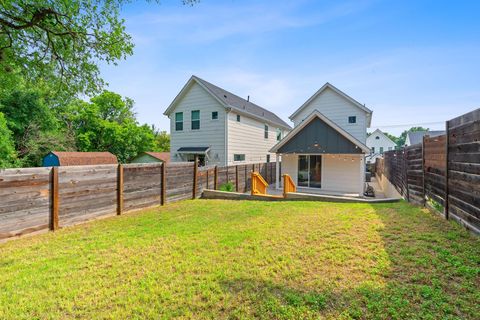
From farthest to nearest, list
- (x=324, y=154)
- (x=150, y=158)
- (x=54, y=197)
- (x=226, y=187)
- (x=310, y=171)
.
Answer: (x=150, y=158) < (x=310, y=171) < (x=324, y=154) < (x=226, y=187) < (x=54, y=197)

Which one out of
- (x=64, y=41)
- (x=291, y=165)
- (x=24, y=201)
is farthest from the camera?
(x=291, y=165)

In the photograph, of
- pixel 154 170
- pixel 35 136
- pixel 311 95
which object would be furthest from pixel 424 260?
pixel 35 136

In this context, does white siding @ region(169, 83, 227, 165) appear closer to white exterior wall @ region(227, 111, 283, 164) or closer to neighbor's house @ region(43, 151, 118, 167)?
white exterior wall @ region(227, 111, 283, 164)

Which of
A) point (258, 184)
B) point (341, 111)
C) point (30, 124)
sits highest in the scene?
point (341, 111)

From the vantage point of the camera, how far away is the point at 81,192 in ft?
21.7

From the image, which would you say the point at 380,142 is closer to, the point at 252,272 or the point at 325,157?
the point at 325,157

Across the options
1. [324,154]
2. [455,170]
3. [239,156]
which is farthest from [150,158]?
[455,170]

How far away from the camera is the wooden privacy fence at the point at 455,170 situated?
3641mm

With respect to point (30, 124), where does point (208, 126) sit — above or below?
below

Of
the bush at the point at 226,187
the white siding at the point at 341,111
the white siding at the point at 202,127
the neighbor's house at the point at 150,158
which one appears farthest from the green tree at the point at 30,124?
the white siding at the point at 341,111

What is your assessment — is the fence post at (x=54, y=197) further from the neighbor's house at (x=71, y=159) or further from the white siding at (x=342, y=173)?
the neighbor's house at (x=71, y=159)

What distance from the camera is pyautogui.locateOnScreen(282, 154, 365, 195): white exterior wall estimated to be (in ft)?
43.0

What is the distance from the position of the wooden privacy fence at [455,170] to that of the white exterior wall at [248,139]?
11078 mm

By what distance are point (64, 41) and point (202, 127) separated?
9.66 meters
